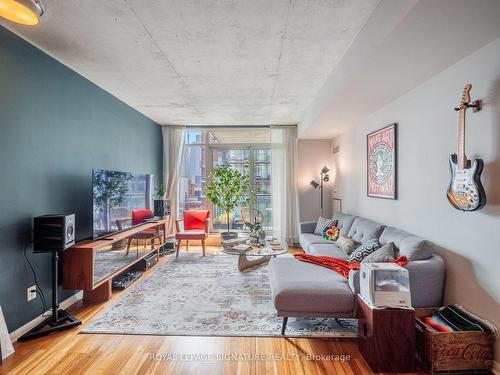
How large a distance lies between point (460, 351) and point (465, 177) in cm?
119

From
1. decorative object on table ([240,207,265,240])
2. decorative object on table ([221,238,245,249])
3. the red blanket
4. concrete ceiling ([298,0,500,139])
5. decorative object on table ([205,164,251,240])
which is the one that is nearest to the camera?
concrete ceiling ([298,0,500,139])

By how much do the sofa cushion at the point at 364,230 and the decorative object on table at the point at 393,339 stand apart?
4.51 feet

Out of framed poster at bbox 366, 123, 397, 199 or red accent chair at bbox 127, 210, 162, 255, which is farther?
red accent chair at bbox 127, 210, 162, 255

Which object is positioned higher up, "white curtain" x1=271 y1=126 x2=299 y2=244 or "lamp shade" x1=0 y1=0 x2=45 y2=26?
"lamp shade" x1=0 y1=0 x2=45 y2=26

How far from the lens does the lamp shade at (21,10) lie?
146cm

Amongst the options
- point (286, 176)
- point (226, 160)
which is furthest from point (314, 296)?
point (226, 160)

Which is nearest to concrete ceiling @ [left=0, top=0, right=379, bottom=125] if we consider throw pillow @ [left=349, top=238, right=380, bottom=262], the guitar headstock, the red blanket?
the guitar headstock

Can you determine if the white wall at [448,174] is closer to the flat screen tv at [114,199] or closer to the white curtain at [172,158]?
the flat screen tv at [114,199]

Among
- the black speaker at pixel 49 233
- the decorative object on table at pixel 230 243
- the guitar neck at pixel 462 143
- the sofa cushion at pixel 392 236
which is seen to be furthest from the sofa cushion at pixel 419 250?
the black speaker at pixel 49 233

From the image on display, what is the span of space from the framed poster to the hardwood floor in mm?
1831

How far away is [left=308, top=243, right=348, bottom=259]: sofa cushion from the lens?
3243mm

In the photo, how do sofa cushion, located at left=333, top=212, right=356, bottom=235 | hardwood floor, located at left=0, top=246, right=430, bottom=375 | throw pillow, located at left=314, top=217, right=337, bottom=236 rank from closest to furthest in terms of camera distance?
hardwood floor, located at left=0, top=246, right=430, bottom=375
sofa cushion, located at left=333, top=212, right=356, bottom=235
throw pillow, located at left=314, top=217, right=337, bottom=236

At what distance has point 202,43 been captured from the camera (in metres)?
2.42

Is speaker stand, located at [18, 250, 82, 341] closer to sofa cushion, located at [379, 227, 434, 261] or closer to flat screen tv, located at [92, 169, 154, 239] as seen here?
flat screen tv, located at [92, 169, 154, 239]
